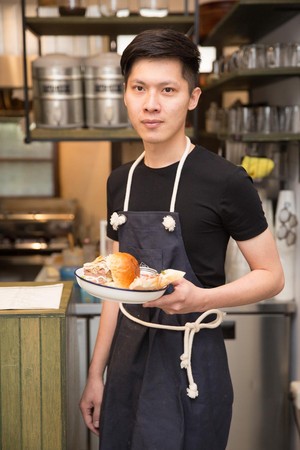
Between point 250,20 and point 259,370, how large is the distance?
5.11 feet

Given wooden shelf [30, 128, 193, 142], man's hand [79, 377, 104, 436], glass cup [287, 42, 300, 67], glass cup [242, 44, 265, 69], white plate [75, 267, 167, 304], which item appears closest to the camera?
white plate [75, 267, 167, 304]

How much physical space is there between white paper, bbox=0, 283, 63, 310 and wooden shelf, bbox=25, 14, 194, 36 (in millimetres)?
1562

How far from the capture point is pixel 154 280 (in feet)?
4.74

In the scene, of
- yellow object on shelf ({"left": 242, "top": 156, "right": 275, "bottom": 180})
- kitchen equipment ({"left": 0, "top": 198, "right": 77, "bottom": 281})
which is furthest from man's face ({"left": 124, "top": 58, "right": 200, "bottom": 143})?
kitchen equipment ({"left": 0, "top": 198, "right": 77, "bottom": 281})

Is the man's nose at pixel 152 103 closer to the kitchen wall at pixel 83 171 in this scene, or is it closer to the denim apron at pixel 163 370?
the denim apron at pixel 163 370

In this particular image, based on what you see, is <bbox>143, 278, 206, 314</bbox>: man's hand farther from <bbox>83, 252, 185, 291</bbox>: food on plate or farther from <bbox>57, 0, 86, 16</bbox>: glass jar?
<bbox>57, 0, 86, 16</bbox>: glass jar

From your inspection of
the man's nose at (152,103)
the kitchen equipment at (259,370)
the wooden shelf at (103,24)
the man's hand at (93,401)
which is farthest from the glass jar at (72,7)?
the man's hand at (93,401)

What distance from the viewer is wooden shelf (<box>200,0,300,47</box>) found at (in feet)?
9.04

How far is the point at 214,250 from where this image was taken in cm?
170

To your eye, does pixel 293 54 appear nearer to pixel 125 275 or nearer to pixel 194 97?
pixel 194 97

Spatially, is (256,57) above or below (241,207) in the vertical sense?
above

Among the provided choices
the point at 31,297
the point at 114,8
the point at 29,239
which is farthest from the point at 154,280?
the point at 29,239

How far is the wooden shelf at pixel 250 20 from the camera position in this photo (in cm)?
275

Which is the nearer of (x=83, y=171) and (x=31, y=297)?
(x=31, y=297)
